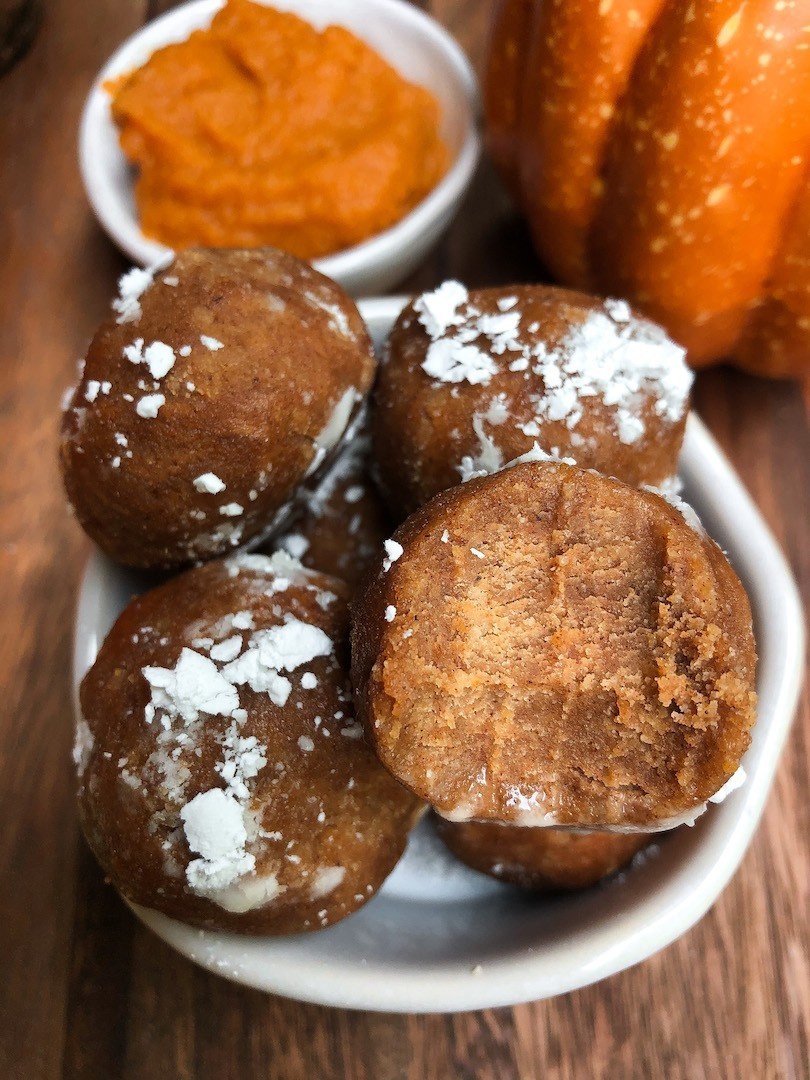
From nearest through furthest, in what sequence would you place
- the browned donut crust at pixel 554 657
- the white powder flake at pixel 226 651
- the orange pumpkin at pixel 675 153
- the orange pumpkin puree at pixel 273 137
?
the browned donut crust at pixel 554 657 < the white powder flake at pixel 226 651 < the orange pumpkin at pixel 675 153 < the orange pumpkin puree at pixel 273 137

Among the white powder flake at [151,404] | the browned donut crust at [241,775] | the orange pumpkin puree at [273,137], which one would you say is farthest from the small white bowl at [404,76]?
→ the browned donut crust at [241,775]

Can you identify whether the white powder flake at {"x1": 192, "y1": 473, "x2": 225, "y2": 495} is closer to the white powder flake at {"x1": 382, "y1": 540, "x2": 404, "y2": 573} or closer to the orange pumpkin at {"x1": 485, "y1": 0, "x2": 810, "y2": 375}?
the white powder flake at {"x1": 382, "y1": 540, "x2": 404, "y2": 573}

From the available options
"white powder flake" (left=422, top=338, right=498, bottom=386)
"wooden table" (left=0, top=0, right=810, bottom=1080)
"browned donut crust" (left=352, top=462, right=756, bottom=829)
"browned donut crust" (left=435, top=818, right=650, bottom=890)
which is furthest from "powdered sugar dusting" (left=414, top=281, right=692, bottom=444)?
"wooden table" (left=0, top=0, right=810, bottom=1080)

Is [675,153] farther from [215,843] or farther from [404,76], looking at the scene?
[215,843]

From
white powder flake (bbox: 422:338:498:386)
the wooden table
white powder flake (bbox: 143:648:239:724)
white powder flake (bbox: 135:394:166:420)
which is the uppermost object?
white powder flake (bbox: 135:394:166:420)

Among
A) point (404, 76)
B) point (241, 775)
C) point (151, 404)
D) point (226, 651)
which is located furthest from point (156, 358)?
point (404, 76)

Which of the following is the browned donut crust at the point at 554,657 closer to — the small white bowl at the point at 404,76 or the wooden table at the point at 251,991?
the wooden table at the point at 251,991

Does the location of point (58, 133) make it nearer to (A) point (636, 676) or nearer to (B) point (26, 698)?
(B) point (26, 698)
